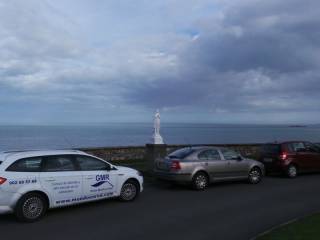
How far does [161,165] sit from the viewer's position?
14055 millimetres

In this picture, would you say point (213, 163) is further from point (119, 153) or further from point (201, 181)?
point (119, 153)

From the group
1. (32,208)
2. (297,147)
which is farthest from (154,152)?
(32,208)

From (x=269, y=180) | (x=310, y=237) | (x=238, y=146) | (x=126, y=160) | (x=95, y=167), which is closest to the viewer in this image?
(x=310, y=237)

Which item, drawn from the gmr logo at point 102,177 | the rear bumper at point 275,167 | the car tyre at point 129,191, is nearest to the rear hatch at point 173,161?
the car tyre at point 129,191

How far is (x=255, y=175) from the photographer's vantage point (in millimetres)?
15078

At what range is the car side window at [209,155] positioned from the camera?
13922 mm

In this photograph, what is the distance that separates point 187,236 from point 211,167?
6.31m

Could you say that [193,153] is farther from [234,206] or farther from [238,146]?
→ [238,146]

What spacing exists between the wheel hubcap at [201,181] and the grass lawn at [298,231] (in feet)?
17.6

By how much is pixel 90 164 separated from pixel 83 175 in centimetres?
46

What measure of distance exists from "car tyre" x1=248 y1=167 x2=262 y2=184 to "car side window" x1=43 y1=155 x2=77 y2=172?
738cm

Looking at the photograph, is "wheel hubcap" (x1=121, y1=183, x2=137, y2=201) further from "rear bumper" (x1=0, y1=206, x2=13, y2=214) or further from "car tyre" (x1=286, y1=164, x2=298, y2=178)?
"car tyre" (x1=286, y1=164, x2=298, y2=178)

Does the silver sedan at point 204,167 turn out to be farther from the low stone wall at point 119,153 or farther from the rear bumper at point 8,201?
the low stone wall at point 119,153

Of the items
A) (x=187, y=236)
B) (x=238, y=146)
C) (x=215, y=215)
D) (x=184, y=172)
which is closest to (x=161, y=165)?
(x=184, y=172)
